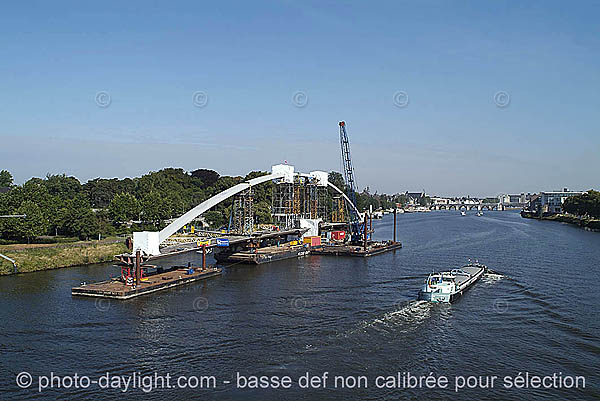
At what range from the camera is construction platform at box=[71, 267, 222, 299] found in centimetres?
4206

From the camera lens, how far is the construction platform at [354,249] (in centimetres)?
7756

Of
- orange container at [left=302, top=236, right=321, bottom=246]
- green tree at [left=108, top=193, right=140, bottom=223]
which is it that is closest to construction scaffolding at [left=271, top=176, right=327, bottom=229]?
orange container at [left=302, top=236, right=321, bottom=246]

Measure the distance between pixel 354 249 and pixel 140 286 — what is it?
4236cm

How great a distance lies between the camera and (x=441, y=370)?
27391 millimetres

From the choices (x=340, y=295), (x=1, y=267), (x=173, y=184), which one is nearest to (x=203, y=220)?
(x=173, y=184)

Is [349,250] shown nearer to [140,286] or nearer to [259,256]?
[259,256]

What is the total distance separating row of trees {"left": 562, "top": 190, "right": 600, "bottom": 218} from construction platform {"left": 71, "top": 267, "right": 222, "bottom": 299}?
127 metres

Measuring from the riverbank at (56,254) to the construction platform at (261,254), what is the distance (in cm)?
1409

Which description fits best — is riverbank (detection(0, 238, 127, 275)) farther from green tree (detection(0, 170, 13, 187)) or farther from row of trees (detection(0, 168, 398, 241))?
green tree (detection(0, 170, 13, 187))

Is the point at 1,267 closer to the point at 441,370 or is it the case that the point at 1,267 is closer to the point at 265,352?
the point at 265,352

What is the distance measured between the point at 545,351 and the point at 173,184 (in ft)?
369

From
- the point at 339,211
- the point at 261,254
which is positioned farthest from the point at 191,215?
the point at 339,211

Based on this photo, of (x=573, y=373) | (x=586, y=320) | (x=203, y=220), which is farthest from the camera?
(x=203, y=220)

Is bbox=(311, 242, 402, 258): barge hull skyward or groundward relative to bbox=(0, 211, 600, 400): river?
skyward
